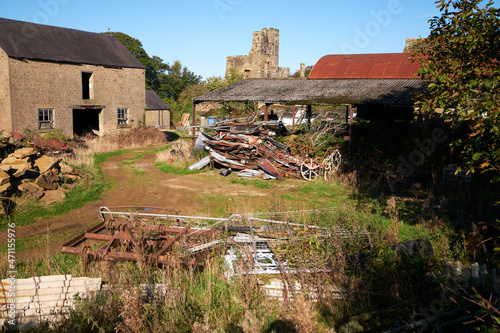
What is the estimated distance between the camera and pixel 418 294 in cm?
499

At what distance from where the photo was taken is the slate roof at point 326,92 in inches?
564

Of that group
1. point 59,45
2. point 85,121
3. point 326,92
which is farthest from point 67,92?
point 326,92

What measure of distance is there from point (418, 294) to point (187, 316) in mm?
3096

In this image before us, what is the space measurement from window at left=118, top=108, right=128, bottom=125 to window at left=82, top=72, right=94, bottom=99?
2.15 m

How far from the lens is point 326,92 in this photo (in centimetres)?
1616

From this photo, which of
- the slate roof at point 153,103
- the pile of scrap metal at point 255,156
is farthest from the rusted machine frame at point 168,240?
the slate roof at point 153,103

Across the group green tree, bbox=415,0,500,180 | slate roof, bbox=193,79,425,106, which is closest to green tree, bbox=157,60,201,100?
slate roof, bbox=193,79,425,106

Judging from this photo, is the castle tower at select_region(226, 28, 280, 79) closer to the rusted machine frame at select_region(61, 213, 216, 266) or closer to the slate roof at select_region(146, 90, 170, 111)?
the slate roof at select_region(146, 90, 170, 111)

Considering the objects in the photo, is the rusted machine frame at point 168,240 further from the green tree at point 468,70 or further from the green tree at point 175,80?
the green tree at point 175,80

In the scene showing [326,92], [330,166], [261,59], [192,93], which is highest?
[261,59]

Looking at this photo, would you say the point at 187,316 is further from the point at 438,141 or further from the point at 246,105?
the point at 246,105

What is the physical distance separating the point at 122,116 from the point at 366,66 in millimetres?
16104

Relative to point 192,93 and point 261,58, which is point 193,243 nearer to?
point 192,93

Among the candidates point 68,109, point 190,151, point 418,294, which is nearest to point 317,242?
point 418,294
